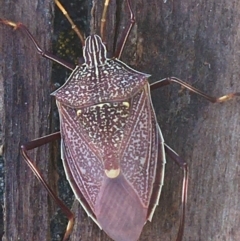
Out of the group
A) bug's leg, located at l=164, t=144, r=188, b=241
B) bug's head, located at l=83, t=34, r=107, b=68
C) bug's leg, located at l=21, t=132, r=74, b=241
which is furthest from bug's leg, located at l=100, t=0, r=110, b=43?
bug's leg, located at l=164, t=144, r=188, b=241

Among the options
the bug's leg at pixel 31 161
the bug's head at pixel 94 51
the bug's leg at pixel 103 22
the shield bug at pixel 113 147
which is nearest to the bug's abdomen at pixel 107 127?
the shield bug at pixel 113 147

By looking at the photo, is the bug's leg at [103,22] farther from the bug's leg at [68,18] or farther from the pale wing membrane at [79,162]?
the pale wing membrane at [79,162]

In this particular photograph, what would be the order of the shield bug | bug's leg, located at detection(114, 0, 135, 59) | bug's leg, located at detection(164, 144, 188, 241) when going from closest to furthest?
the shield bug → bug's leg, located at detection(164, 144, 188, 241) → bug's leg, located at detection(114, 0, 135, 59)

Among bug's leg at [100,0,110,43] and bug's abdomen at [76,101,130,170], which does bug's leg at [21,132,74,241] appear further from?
bug's leg at [100,0,110,43]

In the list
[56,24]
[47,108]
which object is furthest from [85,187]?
[56,24]

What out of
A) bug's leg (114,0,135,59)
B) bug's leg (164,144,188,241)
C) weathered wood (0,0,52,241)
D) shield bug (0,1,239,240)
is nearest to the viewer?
shield bug (0,1,239,240)

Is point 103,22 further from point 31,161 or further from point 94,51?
point 31,161

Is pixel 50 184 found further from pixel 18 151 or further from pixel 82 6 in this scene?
pixel 82 6
